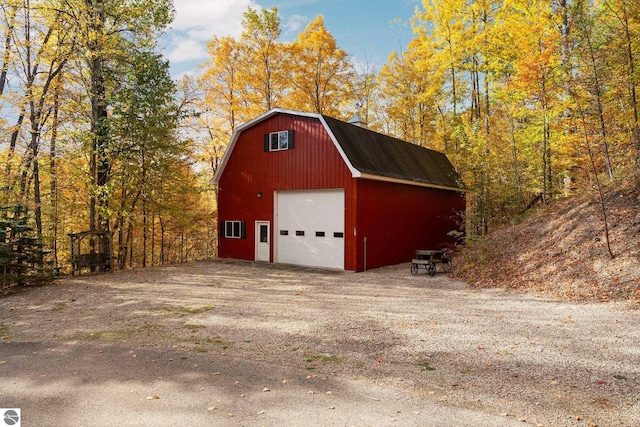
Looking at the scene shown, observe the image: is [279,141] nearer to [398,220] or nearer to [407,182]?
[407,182]

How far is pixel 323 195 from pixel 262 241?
143 inches

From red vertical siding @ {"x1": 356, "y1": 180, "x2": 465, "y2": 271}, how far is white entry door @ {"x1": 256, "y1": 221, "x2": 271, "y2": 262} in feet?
14.3

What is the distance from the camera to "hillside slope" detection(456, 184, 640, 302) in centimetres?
817

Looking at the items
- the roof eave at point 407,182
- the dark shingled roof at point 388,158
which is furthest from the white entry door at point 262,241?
the roof eave at point 407,182

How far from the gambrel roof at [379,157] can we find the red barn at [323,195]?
52 mm

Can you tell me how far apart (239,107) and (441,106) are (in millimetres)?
12864

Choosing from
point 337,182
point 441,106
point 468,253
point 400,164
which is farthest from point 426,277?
point 441,106

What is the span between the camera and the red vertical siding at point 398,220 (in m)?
13.7

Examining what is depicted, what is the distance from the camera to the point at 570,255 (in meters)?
9.68

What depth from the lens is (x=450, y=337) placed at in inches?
227

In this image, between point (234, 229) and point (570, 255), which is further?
point (234, 229)

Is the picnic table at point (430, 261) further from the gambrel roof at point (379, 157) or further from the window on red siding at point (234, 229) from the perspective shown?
the window on red siding at point (234, 229)

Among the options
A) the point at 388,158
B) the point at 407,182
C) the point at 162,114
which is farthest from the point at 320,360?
the point at 162,114

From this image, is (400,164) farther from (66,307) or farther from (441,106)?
(66,307)
